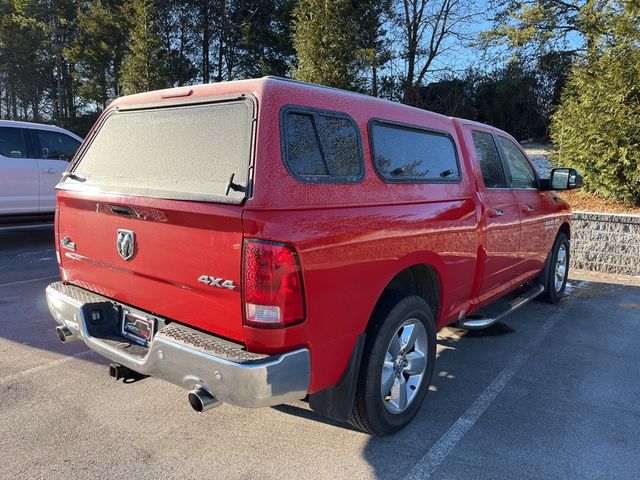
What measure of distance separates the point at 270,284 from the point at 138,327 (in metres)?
1.07

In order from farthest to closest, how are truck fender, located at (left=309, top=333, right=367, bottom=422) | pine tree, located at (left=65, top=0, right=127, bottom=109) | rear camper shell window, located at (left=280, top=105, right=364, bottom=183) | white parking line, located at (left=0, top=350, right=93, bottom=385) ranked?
pine tree, located at (left=65, top=0, right=127, bottom=109)
white parking line, located at (left=0, top=350, right=93, bottom=385)
truck fender, located at (left=309, top=333, right=367, bottom=422)
rear camper shell window, located at (left=280, top=105, right=364, bottom=183)

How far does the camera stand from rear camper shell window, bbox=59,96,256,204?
2.40 m

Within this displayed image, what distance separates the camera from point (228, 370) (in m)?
2.21

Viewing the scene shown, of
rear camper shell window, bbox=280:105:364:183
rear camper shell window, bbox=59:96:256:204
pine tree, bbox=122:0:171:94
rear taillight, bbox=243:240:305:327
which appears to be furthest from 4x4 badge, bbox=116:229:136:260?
A: pine tree, bbox=122:0:171:94

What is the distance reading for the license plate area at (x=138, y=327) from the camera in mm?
2748

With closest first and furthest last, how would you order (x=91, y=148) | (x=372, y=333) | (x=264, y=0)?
(x=372, y=333), (x=91, y=148), (x=264, y=0)

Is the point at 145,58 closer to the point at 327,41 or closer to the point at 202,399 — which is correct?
the point at 327,41

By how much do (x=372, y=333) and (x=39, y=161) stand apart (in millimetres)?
7753

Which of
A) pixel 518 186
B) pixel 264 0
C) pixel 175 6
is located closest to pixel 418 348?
pixel 518 186

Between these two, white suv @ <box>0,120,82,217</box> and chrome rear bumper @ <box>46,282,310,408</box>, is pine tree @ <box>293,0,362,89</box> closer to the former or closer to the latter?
white suv @ <box>0,120,82,217</box>

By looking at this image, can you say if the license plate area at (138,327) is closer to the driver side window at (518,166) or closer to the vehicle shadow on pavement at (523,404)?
the vehicle shadow on pavement at (523,404)

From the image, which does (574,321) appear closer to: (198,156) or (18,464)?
(198,156)

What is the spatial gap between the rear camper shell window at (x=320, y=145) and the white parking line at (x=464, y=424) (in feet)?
5.41

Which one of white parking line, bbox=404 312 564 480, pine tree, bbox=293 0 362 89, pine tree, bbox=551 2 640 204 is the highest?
pine tree, bbox=293 0 362 89
